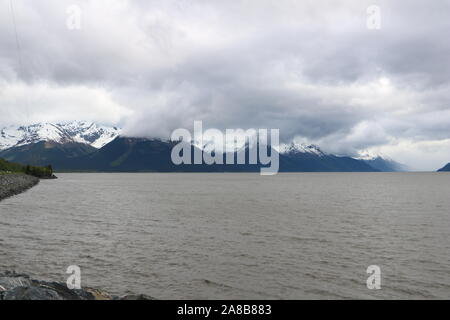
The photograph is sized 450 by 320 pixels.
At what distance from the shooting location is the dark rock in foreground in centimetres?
1692

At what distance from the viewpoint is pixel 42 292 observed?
56.3 ft

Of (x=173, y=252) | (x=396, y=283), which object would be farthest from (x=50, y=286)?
(x=396, y=283)

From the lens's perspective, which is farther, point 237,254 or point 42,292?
point 237,254

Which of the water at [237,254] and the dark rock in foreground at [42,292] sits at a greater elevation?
the dark rock in foreground at [42,292]

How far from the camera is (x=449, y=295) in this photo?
22344 millimetres

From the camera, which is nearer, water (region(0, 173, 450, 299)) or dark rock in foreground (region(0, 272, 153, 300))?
dark rock in foreground (region(0, 272, 153, 300))

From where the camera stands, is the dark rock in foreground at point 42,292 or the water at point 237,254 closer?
the dark rock in foreground at point 42,292

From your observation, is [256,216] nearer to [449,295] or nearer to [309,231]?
[309,231]

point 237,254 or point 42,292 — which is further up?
point 42,292

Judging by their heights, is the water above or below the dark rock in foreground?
below

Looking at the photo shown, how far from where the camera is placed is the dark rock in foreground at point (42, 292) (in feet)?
55.5
